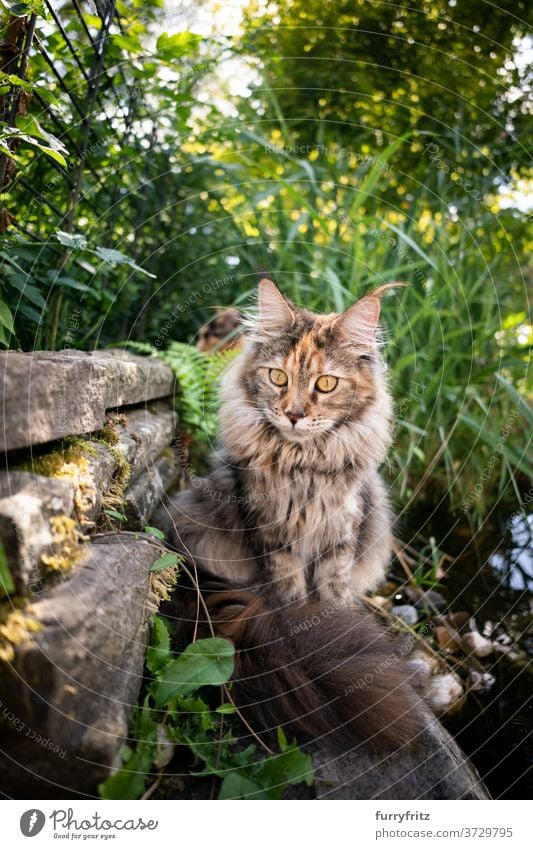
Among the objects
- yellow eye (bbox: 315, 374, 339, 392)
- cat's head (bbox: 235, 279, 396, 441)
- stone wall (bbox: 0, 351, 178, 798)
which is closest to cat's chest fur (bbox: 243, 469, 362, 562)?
cat's head (bbox: 235, 279, 396, 441)

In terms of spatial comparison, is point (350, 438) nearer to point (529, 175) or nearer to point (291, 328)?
point (291, 328)

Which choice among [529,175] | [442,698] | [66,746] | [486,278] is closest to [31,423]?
[66,746]

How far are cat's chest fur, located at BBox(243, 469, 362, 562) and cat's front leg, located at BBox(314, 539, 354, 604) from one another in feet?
0.08

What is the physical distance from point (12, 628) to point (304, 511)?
110 cm

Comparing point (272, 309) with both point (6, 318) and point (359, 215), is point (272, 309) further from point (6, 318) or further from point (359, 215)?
point (359, 215)

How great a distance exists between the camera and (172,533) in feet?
6.41

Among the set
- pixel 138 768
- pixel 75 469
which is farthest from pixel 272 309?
pixel 138 768

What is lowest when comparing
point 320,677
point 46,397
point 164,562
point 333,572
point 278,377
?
point 320,677

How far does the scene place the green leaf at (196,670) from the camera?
1211mm

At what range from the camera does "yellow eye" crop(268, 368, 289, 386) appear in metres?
1.86

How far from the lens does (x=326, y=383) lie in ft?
5.98

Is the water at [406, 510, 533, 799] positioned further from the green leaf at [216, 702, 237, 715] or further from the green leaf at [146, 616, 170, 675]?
the green leaf at [146, 616, 170, 675]

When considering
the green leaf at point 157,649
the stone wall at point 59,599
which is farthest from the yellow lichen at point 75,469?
the green leaf at point 157,649
